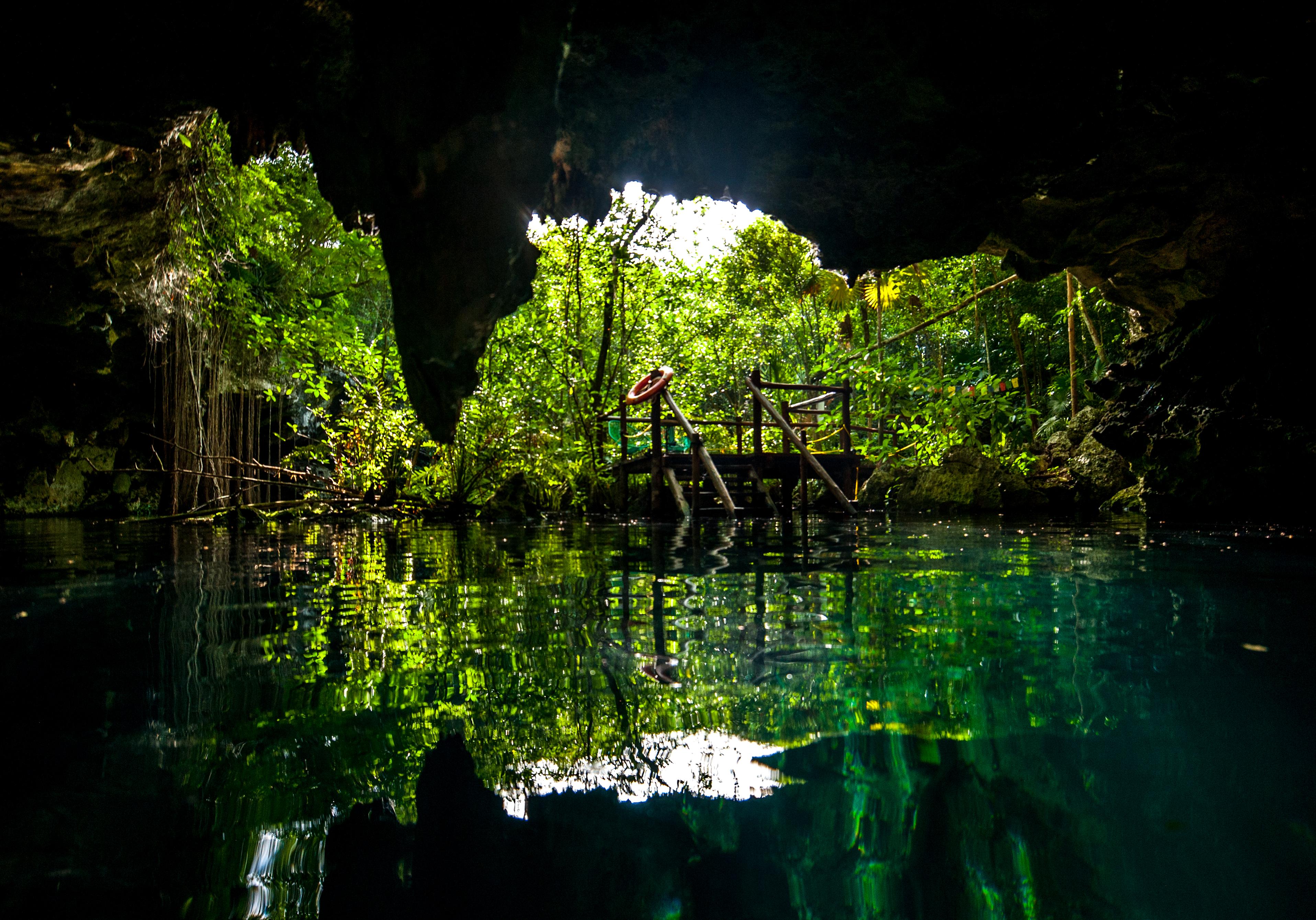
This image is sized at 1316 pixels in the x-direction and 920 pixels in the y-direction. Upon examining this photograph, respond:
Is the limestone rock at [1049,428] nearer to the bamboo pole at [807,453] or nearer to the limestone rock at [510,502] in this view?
the bamboo pole at [807,453]

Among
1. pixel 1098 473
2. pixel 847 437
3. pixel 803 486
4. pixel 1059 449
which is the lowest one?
pixel 803 486

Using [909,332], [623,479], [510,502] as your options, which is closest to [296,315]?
[510,502]

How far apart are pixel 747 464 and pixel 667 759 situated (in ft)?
31.4

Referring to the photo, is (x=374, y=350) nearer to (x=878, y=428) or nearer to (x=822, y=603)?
(x=878, y=428)

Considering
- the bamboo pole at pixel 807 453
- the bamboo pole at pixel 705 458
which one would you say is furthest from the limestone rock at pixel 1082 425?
the bamboo pole at pixel 705 458

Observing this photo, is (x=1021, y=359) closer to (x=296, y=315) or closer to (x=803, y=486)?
(x=803, y=486)

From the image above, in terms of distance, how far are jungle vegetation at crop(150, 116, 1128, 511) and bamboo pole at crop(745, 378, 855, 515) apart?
0.83 metres

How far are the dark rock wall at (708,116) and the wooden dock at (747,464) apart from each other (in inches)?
164

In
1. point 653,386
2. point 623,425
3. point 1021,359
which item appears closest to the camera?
point 653,386

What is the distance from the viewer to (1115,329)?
18219 mm

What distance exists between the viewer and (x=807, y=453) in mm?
9734

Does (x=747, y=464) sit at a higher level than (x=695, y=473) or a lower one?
higher

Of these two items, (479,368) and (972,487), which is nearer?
(479,368)

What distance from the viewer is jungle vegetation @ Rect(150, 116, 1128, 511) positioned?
9.27 m
